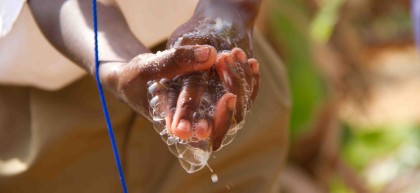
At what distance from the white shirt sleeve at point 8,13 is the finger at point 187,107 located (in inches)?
15.0

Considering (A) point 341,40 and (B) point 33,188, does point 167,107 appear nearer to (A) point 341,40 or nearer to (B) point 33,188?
(B) point 33,188

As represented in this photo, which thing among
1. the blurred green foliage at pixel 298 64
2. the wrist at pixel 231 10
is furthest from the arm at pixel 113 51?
the blurred green foliage at pixel 298 64

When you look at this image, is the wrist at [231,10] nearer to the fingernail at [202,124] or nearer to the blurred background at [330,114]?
the fingernail at [202,124]

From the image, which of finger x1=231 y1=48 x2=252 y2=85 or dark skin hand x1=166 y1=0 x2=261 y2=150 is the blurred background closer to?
dark skin hand x1=166 y1=0 x2=261 y2=150

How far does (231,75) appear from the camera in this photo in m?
1.17

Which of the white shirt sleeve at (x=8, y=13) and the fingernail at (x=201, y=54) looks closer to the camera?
the fingernail at (x=201, y=54)

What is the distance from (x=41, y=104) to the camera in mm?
1519

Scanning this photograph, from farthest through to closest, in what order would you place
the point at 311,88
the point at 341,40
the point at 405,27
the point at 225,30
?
the point at 405,27
the point at 341,40
the point at 311,88
the point at 225,30

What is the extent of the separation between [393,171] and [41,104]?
2.77 m

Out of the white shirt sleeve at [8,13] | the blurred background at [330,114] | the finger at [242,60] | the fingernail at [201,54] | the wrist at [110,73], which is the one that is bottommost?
the blurred background at [330,114]

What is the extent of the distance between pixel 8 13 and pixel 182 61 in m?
0.39

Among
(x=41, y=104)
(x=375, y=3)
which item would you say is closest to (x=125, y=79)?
(x=41, y=104)

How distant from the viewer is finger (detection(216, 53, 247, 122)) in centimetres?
116

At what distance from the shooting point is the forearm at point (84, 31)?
1291 millimetres
